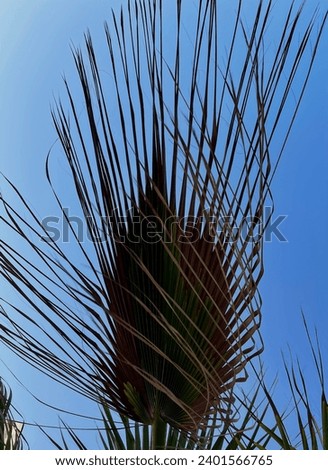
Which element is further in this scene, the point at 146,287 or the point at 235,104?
the point at 146,287

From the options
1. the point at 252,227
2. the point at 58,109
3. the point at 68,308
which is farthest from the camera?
the point at 58,109

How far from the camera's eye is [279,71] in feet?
2.48

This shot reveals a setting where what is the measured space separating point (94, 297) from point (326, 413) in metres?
0.35

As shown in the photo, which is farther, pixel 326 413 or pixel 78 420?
pixel 78 420

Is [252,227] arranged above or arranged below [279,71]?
below

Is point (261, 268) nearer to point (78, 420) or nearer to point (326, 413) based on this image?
point (326, 413)

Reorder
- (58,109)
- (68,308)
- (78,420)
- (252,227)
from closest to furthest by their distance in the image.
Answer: (252,227)
(68,308)
(58,109)
(78,420)

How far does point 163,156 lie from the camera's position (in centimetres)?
82

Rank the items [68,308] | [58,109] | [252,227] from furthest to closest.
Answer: [58,109], [68,308], [252,227]

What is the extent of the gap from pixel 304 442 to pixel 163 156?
0.43 meters

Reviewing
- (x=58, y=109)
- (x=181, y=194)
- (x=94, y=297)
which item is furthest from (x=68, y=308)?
(x=58, y=109)

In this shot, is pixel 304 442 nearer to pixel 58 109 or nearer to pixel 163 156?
pixel 163 156
